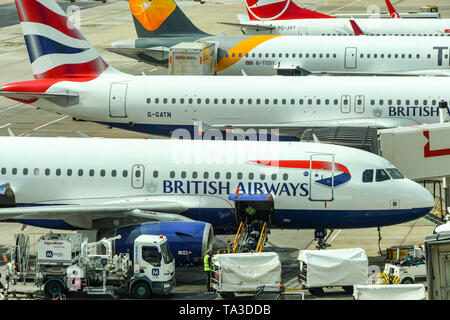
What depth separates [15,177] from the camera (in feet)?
104

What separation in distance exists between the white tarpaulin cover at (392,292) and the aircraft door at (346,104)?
788 inches

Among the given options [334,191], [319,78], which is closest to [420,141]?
[334,191]

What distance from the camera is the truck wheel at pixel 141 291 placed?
27.2 meters

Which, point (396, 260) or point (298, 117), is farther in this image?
point (298, 117)

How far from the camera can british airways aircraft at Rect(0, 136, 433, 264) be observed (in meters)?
30.4

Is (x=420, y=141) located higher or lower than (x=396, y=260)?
higher

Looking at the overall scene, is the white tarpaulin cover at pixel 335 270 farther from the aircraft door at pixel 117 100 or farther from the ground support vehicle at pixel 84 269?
the aircraft door at pixel 117 100

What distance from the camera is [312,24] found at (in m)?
64.6

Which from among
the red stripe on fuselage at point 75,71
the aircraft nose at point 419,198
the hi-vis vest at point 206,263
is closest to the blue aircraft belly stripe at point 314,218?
the aircraft nose at point 419,198

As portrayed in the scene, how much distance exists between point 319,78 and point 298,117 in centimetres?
255

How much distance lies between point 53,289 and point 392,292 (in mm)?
10322

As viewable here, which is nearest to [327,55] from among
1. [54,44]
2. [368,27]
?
[368,27]

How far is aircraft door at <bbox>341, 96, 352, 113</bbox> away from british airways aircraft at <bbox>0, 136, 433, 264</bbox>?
11773 mm
